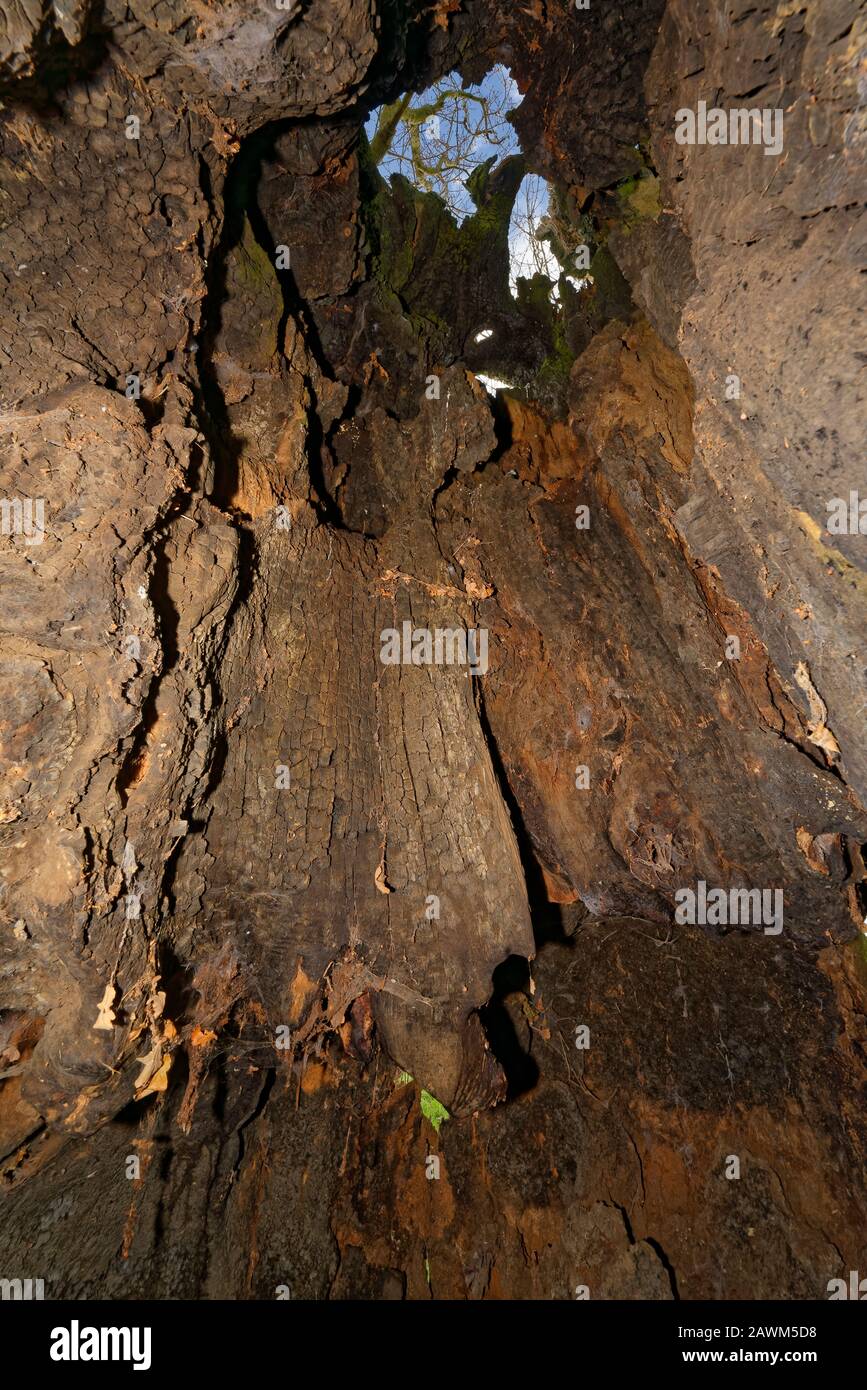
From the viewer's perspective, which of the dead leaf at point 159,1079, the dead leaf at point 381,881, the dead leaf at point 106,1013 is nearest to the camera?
the dead leaf at point 106,1013

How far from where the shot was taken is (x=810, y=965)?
16.0 ft

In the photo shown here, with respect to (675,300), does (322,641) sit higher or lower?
lower

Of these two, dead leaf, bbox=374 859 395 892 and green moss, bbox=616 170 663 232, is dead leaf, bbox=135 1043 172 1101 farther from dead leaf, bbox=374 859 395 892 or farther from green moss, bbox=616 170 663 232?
green moss, bbox=616 170 663 232

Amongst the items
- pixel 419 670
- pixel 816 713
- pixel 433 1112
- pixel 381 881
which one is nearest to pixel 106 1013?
pixel 381 881

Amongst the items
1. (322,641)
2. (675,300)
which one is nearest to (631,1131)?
(322,641)

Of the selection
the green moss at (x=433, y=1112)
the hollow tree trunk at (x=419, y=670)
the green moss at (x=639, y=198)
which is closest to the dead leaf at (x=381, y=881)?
the hollow tree trunk at (x=419, y=670)

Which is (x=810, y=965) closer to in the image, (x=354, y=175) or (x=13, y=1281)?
(x=13, y=1281)

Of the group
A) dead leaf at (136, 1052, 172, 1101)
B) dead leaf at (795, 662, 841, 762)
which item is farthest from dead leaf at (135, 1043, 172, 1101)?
dead leaf at (795, 662, 841, 762)

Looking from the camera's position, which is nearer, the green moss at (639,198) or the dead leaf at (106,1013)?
the dead leaf at (106,1013)

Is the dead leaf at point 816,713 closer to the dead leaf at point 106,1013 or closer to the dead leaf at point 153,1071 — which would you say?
the dead leaf at point 106,1013

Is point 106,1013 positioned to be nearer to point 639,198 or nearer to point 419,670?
point 419,670

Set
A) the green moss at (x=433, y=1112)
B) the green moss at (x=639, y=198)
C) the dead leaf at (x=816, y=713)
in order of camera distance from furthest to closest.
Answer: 1. the green moss at (x=433, y=1112)
2. the green moss at (x=639, y=198)
3. the dead leaf at (x=816, y=713)

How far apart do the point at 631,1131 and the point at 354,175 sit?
7557 mm

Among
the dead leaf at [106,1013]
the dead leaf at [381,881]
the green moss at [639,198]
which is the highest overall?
the green moss at [639,198]
